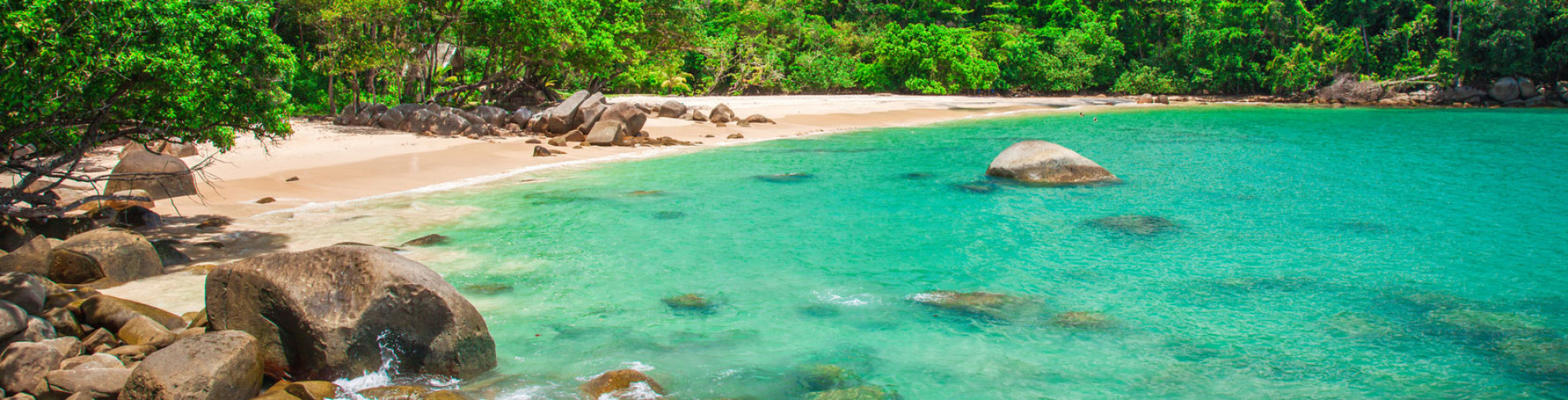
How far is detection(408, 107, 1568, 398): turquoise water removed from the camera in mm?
7219

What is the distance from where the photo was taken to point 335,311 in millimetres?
6375

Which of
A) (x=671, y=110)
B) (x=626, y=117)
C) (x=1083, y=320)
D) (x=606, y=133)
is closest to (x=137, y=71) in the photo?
(x=1083, y=320)

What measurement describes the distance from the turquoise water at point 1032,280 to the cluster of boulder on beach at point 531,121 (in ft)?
13.8

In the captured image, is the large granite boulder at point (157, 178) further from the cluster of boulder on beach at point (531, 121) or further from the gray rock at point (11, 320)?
the cluster of boulder on beach at point (531, 121)

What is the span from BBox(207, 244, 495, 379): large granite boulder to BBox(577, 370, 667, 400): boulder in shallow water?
1.06 metres

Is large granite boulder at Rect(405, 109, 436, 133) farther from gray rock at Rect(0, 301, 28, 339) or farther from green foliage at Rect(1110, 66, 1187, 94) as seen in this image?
green foliage at Rect(1110, 66, 1187, 94)

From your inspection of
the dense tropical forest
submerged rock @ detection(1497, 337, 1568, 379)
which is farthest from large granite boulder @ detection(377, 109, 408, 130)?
submerged rock @ detection(1497, 337, 1568, 379)

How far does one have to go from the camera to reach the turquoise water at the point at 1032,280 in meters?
7.22

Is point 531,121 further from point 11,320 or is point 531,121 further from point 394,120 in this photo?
point 11,320

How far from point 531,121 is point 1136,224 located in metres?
17.7

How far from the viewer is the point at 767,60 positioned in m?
49.3

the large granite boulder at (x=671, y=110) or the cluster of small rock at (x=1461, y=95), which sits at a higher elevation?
the large granite boulder at (x=671, y=110)

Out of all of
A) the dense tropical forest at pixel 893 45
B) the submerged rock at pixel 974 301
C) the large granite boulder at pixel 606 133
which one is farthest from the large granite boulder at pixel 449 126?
the submerged rock at pixel 974 301

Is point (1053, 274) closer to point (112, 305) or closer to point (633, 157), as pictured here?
point (112, 305)
